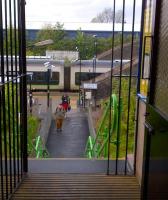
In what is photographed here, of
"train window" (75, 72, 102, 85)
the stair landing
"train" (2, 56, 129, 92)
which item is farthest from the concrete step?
"train window" (75, 72, 102, 85)

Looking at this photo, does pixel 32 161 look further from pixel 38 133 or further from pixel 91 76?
pixel 91 76

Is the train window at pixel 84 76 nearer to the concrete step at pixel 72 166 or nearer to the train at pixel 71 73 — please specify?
the train at pixel 71 73

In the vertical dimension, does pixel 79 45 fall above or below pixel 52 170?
above

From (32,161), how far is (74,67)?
15205 millimetres

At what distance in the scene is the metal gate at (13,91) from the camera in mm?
2338

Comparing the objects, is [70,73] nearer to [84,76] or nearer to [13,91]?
[84,76]

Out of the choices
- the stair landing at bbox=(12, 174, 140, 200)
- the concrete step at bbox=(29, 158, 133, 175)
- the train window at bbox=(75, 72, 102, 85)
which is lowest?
the stair landing at bbox=(12, 174, 140, 200)

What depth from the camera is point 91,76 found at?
59.5 ft

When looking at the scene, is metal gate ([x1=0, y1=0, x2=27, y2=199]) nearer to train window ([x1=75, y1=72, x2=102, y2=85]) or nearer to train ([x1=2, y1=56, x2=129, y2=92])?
train ([x1=2, y1=56, x2=129, y2=92])

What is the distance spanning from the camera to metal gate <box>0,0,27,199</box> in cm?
234

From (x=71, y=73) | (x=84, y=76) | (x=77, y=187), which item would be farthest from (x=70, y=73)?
(x=77, y=187)

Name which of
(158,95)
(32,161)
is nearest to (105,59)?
(32,161)

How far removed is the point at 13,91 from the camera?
2.66 metres

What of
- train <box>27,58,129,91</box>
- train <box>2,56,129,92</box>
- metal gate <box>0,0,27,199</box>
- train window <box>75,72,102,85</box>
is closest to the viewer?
metal gate <box>0,0,27,199</box>
